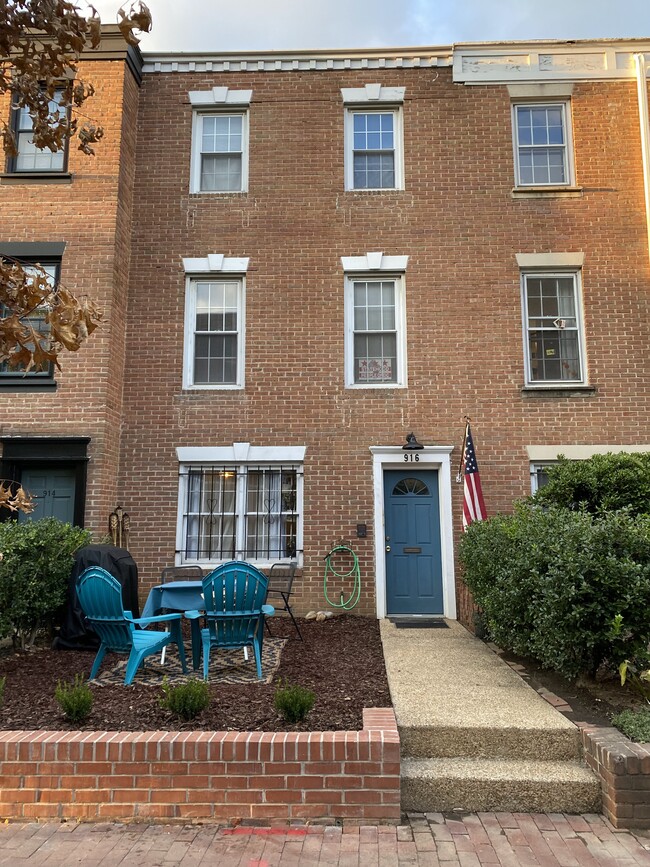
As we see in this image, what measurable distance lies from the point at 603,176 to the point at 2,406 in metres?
10.1

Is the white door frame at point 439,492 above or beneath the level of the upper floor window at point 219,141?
beneath

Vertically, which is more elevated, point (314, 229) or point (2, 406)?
point (314, 229)

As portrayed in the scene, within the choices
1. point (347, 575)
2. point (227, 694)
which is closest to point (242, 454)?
point (347, 575)

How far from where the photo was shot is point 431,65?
34.7 ft

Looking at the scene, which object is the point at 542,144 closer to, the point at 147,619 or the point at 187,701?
the point at 147,619

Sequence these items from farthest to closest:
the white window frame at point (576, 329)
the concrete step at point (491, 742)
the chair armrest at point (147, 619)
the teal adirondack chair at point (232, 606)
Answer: the white window frame at point (576, 329)
the teal adirondack chair at point (232, 606)
the chair armrest at point (147, 619)
the concrete step at point (491, 742)

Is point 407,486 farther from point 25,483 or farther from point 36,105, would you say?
point 36,105

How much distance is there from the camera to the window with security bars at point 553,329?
9906 millimetres

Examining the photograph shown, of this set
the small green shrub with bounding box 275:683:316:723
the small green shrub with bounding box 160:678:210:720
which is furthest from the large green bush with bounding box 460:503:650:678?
the small green shrub with bounding box 160:678:210:720

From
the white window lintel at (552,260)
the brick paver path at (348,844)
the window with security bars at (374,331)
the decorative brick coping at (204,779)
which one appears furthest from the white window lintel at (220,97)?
the brick paver path at (348,844)

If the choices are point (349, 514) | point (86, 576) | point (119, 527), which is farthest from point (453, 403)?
point (86, 576)

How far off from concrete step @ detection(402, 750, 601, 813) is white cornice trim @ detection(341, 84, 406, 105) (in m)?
10.2

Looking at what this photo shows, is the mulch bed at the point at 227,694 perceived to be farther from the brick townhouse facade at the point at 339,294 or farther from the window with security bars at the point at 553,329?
the window with security bars at the point at 553,329

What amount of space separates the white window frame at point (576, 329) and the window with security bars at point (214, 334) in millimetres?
4563
